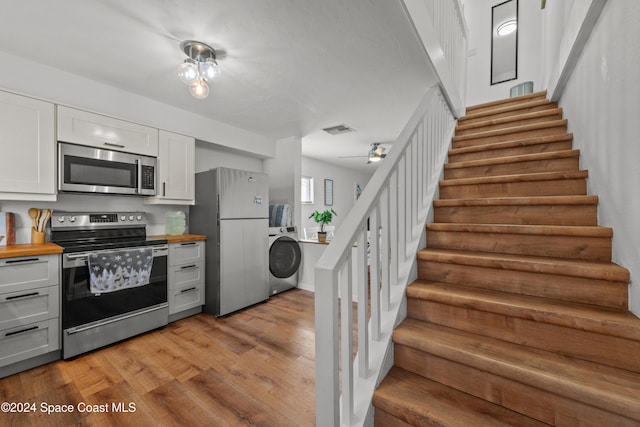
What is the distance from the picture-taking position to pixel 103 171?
2.46 metres

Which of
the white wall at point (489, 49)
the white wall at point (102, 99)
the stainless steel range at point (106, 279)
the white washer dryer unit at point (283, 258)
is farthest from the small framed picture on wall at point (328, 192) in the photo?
the stainless steel range at point (106, 279)

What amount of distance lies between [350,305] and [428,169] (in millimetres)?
1405

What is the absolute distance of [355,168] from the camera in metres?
7.65

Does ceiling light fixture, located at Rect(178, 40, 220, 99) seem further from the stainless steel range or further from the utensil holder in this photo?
the utensil holder

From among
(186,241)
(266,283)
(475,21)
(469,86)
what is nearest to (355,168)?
(469,86)

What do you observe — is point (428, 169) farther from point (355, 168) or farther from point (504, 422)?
point (355, 168)

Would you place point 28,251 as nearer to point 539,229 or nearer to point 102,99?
point 102,99

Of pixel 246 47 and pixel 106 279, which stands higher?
pixel 246 47

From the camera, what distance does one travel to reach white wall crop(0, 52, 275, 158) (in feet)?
6.83

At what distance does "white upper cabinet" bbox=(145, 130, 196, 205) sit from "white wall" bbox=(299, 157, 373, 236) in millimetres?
3055

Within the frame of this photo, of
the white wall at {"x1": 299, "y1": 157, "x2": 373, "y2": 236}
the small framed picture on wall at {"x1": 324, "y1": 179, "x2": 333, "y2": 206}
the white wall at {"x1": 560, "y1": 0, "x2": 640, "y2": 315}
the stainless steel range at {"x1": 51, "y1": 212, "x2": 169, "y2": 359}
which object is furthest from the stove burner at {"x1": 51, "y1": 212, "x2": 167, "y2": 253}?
the small framed picture on wall at {"x1": 324, "y1": 179, "x2": 333, "y2": 206}

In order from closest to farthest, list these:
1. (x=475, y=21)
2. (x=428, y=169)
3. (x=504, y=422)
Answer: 1. (x=504, y=422)
2. (x=428, y=169)
3. (x=475, y=21)

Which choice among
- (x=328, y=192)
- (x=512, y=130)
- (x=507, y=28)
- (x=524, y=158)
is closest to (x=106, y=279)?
(x=524, y=158)

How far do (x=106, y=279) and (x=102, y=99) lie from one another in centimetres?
170
